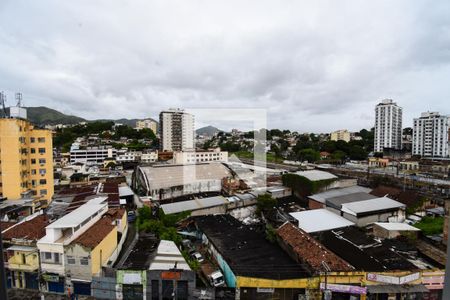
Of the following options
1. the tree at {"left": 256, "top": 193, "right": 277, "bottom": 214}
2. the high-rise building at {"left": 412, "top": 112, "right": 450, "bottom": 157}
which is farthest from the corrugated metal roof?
the high-rise building at {"left": 412, "top": 112, "right": 450, "bottom": 157}

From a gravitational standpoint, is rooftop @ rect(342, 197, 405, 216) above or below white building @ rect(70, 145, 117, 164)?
below

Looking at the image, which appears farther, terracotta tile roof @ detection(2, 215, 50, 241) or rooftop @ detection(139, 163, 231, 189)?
rooftop @ detection(139, 163, 231, 189)

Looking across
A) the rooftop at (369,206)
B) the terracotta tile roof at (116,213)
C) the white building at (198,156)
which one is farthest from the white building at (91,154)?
the rooftop at (369,206)

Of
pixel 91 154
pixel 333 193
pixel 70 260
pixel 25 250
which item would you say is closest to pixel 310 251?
pixel 70 260

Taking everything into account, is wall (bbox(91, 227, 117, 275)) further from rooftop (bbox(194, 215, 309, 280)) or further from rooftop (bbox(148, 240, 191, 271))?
rooftop (bbox(194, 215, 309, 280))

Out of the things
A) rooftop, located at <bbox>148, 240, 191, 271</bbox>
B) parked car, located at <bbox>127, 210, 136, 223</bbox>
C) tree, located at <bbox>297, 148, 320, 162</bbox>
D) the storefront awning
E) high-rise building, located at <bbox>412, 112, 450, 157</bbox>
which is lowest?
parked car, located at <bbox>127, 210, 136, 223</bbox>

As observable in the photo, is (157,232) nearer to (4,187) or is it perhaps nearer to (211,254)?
(211,254)

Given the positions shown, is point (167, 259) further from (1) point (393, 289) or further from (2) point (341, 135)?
(2) point (341, 135)
